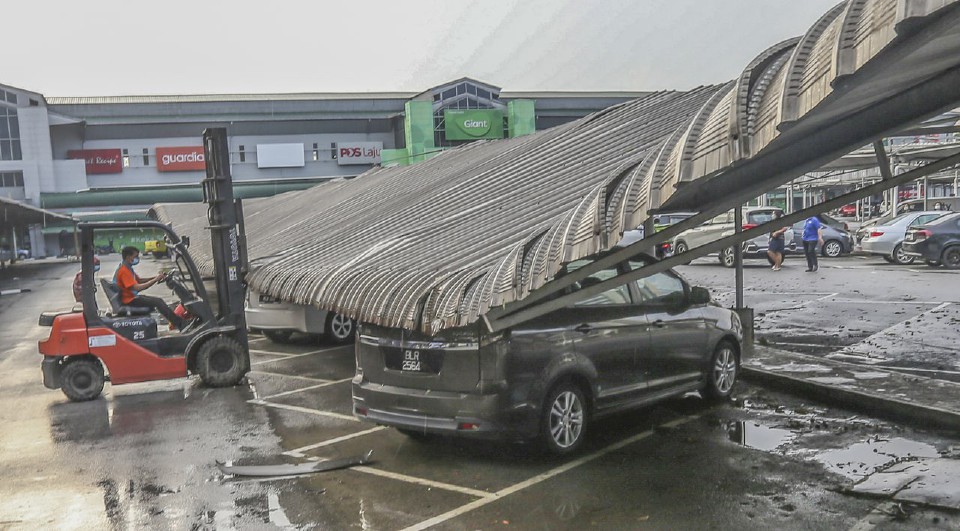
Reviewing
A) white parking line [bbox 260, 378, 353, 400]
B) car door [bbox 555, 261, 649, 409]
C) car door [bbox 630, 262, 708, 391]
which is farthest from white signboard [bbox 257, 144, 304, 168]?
car door [bbox 555, 261, 649, 409]

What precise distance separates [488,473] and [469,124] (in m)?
64.9

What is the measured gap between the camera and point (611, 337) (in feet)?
26.0

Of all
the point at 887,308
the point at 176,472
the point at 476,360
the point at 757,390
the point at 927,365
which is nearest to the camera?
the point at 476,360

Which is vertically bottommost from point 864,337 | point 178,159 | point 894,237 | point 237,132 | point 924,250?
point 864,337

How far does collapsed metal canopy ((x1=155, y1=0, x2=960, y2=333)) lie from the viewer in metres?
4.46

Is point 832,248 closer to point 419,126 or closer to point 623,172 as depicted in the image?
point 623,172

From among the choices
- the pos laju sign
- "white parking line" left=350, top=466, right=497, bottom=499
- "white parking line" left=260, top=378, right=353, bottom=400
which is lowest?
"white parking line" left=260, top=378, right=353, bottom=400

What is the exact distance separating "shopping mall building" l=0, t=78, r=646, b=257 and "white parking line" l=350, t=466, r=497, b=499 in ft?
200

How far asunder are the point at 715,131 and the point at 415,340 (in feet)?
11.1

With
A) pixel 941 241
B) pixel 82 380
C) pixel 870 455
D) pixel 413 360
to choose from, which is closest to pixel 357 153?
pixel 941 241

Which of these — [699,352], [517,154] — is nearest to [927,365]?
[699,352]

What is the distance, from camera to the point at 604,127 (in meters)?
10.4

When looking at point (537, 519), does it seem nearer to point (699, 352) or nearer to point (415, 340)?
point (415, 340)

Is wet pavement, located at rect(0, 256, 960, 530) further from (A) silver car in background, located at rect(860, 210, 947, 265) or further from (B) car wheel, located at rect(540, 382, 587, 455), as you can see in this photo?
(A) silver car in background, located at rect(860, 210, 947, 265)
